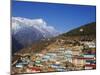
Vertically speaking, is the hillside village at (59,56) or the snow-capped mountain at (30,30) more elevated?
the snow-capped mountain at (30,30)

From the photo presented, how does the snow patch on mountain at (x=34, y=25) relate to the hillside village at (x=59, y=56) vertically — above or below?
above

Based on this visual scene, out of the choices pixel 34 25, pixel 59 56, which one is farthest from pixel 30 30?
pixel 59 56

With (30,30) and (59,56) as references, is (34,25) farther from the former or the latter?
(59,56)

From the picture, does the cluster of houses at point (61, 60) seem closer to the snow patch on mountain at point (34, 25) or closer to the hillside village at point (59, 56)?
the hillside village at point (59, 56)

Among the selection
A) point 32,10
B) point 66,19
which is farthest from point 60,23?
point 32,10

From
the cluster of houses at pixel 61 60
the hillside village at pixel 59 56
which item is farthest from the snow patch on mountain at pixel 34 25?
the cluster of houses at pixel 61 60

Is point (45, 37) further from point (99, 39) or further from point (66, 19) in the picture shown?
point (99, 39)

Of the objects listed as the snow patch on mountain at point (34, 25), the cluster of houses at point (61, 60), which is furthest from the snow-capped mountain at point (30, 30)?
the cluster of houses at point (61, 60)

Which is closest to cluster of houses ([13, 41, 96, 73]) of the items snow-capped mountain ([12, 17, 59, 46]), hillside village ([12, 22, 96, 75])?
hillside village ([12, 22, 96, 75])
